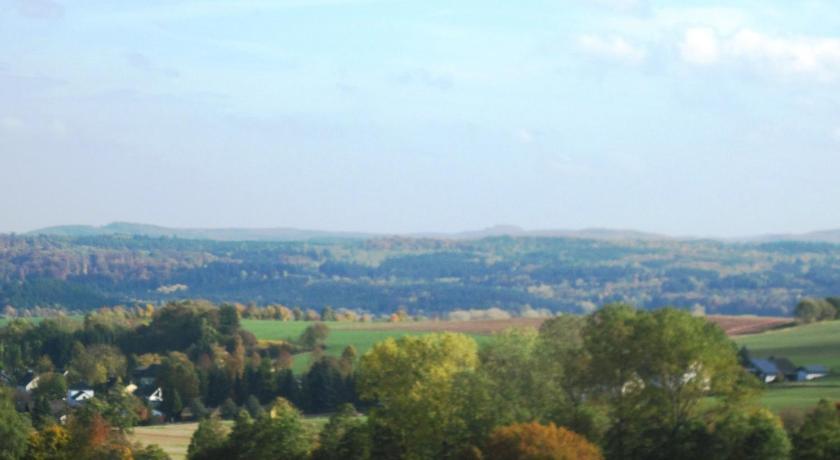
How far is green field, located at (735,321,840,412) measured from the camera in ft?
271

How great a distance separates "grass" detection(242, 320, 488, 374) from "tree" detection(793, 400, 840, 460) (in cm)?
6517

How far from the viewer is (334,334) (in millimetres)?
149125

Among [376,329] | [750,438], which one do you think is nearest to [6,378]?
[376,329]

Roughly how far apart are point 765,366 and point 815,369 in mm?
3497

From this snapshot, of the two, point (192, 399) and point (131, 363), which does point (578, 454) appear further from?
point (131, 363)

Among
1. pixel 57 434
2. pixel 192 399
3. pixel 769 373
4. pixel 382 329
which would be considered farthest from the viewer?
pixel 382 329

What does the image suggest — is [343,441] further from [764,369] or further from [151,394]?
[151,394]

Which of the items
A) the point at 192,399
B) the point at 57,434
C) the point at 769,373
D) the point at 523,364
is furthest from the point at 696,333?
the point at 192,399

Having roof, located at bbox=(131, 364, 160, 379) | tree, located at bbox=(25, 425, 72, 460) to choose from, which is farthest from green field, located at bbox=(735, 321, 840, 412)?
roof, located at bbox=(131, 364, 160, 379)

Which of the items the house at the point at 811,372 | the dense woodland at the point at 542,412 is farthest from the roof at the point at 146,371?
the house at the point at 811,372

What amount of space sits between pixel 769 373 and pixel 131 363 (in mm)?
54939

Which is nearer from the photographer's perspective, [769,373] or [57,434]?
[57,434]

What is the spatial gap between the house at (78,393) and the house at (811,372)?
47.5 metres

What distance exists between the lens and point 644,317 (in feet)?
206
